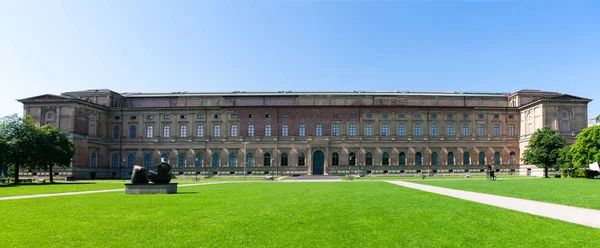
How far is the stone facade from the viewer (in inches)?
2758

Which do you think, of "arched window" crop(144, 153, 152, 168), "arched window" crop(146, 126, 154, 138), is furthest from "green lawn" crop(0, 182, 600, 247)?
"arched window" crop(146, 126, 154, 138)

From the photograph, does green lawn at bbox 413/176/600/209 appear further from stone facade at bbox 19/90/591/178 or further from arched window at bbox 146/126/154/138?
arched window at bbox 146/126/154/138

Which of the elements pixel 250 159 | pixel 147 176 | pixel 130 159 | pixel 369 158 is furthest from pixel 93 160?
pixel 147 176

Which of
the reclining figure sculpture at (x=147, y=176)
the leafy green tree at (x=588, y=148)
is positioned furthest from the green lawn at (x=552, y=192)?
the leafy green tree at (x=588, y=148)

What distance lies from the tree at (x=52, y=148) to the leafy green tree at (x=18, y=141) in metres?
0.67

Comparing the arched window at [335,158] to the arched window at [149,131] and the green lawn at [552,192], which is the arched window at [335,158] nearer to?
the arched window at [149,131]

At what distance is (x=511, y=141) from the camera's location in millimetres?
71000

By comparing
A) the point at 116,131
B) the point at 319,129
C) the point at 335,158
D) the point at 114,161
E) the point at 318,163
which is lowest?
the point at 318,163

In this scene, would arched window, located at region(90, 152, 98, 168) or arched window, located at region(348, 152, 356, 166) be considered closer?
arched window, located at region(90, 152, 98, 168)

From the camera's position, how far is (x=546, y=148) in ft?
193

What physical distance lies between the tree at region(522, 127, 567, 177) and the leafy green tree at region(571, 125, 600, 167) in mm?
7633

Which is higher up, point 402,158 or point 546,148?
point 546,148

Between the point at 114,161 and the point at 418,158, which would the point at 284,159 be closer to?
the point at 418,158

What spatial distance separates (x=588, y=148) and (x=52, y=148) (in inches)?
2252
